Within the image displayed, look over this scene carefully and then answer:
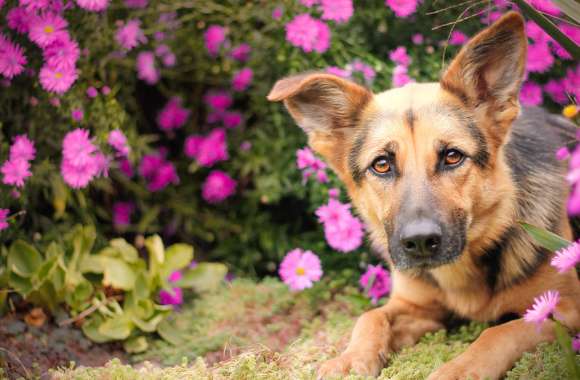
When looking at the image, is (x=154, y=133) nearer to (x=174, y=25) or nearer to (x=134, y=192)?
(x=134, y=192)

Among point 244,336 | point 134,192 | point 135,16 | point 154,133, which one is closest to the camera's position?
point 244,336

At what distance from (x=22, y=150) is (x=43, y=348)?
1.20 metres

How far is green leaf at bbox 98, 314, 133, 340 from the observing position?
412 centimetres

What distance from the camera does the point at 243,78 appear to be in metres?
5.30

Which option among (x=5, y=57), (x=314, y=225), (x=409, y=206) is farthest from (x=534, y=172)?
(x=5, y=57)

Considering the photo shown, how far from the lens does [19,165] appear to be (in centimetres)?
410

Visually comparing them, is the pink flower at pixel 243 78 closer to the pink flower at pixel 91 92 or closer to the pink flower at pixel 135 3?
the pink flower at pixel 135 3

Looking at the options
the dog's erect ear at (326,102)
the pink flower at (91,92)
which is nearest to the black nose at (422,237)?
the dog's erect ear at (326,102)

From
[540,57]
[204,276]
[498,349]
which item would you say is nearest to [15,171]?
[204,276]

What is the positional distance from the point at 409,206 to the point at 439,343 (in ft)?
3.01

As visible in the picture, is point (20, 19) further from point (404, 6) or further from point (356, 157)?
A: point (404, 6)

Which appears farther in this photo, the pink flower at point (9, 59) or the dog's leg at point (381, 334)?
the pink flower at point (9, 59)

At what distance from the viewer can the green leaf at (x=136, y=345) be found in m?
4.21

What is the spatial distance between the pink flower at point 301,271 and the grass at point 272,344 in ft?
0.76
